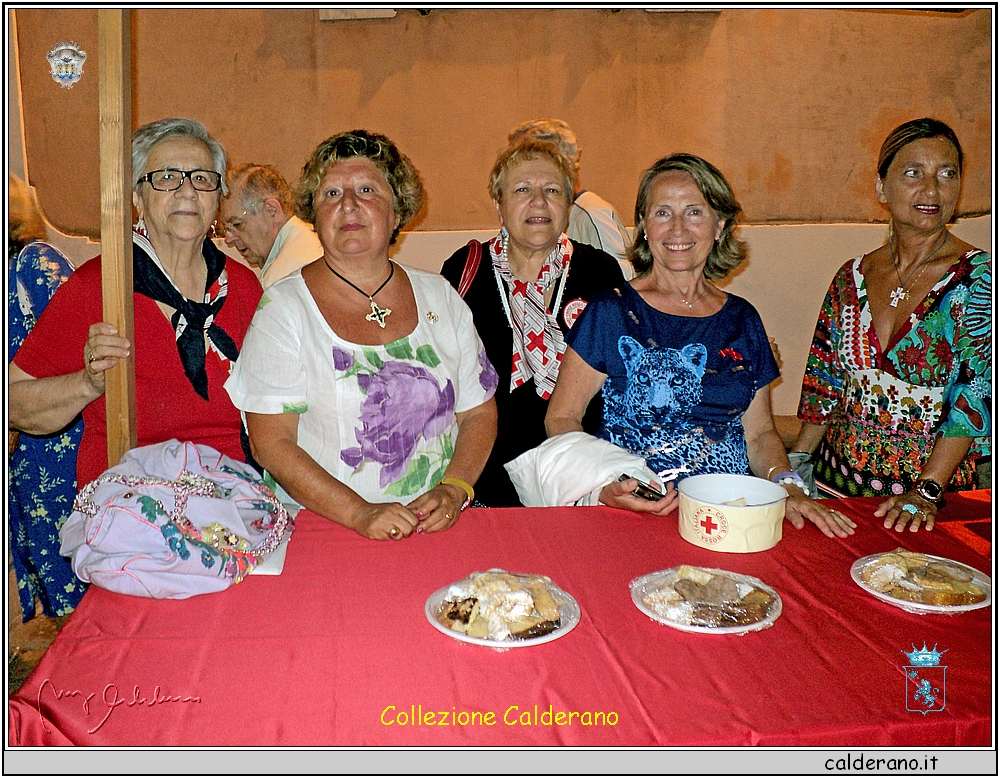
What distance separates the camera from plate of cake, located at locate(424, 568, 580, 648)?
55.6 inches

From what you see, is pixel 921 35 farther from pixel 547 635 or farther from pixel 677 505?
pixel 547 635

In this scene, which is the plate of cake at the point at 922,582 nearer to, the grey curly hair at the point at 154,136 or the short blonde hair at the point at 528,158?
the short blonde hair at the point at 528,158

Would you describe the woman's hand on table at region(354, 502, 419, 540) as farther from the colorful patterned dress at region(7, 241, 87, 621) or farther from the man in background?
the man in background

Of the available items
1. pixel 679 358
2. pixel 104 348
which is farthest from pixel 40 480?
pixel 679 358

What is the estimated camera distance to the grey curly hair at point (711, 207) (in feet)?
8.00

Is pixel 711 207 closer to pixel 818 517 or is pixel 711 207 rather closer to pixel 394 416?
pixel 818 517

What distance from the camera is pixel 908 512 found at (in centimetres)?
200

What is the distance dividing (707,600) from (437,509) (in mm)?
684

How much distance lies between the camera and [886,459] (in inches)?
104

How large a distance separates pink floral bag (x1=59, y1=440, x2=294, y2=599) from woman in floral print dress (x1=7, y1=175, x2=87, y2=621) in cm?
115

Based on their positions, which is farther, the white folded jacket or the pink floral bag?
the white folded jacket

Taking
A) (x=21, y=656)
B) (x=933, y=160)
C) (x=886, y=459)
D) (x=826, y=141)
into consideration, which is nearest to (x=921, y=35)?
(x=826, y=141)
